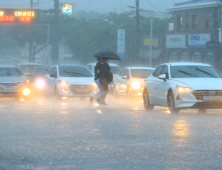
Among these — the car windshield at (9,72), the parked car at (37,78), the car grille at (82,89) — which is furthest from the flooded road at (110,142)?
the parked car at (37,78)

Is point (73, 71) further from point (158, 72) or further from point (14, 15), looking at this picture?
point (14, 15)

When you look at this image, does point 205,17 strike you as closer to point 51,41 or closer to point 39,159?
point 51,41

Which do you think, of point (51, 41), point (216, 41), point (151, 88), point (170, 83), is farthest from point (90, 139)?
point (51, 41)

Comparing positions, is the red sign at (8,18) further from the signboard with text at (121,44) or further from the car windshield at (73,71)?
the car windshield at (73,71)

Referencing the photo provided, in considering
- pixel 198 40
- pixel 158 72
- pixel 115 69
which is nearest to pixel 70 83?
pixel 158 72

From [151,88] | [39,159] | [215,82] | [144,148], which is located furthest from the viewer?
[151,88]

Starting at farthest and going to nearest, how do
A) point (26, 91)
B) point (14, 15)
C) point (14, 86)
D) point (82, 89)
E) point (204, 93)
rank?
point (14, 15)
point (82, 89)
point (26, 91)
point (14, 86)
point (204, 93)

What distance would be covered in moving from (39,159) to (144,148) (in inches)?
68.3

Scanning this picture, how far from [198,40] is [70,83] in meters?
40.5

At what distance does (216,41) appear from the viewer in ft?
178

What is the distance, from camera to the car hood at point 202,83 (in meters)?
13.2

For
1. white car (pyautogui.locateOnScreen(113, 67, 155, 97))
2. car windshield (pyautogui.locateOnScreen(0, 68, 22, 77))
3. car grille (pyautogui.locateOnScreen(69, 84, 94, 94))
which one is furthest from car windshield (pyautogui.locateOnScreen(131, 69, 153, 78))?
car windshield (pyautogui.locateOnScreen(0, 68, 22, 77))

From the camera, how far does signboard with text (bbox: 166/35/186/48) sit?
61.1 meters

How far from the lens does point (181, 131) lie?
9781 millimetres
